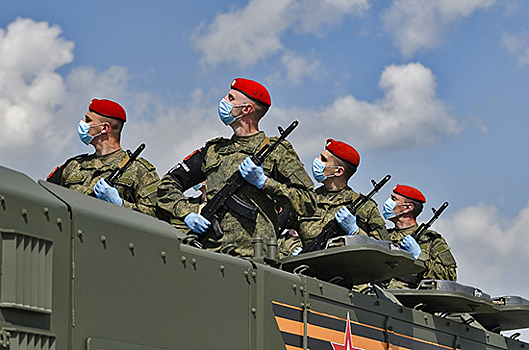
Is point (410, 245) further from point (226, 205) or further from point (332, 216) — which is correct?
point (226, 205)

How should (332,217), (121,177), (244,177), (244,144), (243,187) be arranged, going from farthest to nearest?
1. (332,217)
2. (121,177)
3. (244,144)
4. (243,187)
5. (244,177)

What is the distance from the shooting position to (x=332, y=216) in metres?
9.93

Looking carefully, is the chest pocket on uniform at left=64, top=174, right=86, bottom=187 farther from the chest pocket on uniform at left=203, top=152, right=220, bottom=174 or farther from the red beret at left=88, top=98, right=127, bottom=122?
the chest pocket on uniform at left=203, top=152, right=220, bottom=174

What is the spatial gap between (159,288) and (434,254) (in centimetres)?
777

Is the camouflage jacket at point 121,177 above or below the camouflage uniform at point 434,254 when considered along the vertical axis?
below

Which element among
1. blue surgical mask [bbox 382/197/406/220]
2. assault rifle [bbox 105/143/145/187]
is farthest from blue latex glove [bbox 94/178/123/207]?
blue surgical mask [bbox 382/197/406/220]

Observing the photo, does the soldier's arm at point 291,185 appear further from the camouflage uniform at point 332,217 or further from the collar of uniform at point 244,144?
the camouflage uniform at point 332,217

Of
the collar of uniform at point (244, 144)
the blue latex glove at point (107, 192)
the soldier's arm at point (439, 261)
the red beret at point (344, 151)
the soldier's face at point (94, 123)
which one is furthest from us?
the soldier's arm at point (439, 261)

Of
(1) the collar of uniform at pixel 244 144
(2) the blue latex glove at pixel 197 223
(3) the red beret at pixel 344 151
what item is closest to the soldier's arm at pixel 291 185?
(1) the collar of uniform at pixel 244 144

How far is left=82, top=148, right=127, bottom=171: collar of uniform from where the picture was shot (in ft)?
26.9

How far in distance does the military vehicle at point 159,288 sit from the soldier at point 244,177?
0.81 meters

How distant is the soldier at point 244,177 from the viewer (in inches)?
289

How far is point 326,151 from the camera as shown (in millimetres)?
10164

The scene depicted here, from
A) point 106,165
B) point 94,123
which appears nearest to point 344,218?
point 106,165
